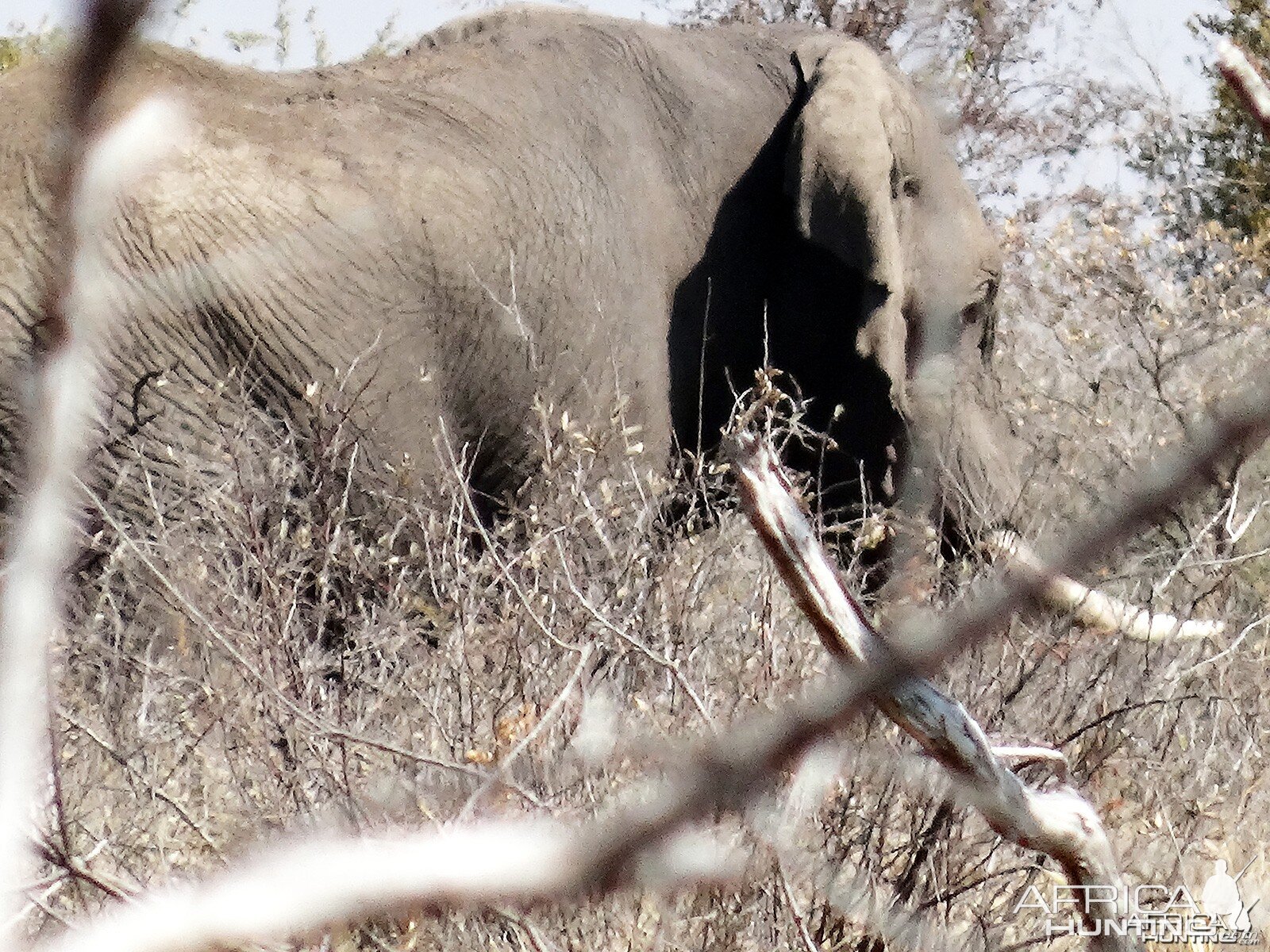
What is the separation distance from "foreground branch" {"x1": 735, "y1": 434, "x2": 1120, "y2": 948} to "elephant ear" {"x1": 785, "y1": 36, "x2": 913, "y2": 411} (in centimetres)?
425

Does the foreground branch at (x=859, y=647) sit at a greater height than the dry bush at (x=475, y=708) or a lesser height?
greater

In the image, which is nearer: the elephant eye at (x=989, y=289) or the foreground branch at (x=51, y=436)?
the foreground branch at (x=51, y=436)

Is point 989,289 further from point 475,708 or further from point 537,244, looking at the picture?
point 475,708

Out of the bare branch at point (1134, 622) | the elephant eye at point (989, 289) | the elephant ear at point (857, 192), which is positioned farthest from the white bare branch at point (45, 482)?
the elephant eye at point (989, 289)

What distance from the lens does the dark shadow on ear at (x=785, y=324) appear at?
601cm

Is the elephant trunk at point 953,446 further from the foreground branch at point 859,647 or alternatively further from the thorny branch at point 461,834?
the thorny branch at point 461,834

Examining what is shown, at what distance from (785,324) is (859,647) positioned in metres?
4.61

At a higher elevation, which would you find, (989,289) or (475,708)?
(475,708)

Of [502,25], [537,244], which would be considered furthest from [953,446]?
[502,25]

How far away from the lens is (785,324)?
6184 millimetres

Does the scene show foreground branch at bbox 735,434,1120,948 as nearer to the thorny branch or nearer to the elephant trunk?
the thorny branch

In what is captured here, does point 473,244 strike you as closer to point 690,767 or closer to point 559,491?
point 559,491

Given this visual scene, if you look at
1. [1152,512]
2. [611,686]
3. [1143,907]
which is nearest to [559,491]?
[611,686]

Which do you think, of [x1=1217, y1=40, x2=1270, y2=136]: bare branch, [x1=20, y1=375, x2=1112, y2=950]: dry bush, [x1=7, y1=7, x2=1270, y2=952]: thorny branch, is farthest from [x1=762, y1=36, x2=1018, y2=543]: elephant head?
[x1=7, y1=7, x2=1270, y2=952]: thorny branch
